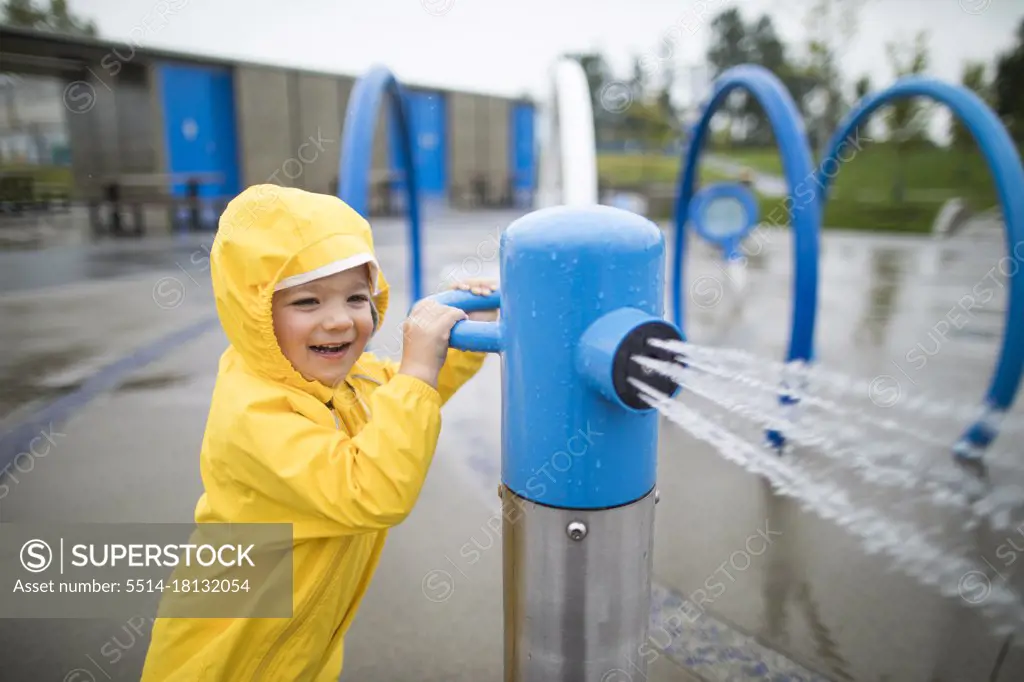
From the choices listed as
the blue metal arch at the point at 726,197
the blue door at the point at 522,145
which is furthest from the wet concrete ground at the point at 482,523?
the blue door at the point at 522,145

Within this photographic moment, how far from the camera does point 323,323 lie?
1226mm

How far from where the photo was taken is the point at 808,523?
281cm

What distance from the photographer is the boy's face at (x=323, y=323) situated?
1219 mm

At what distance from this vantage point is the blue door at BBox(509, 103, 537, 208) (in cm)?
2447

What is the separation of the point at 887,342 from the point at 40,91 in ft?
54.4

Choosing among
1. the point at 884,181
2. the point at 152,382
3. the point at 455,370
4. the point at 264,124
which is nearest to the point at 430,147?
the point at 264,124

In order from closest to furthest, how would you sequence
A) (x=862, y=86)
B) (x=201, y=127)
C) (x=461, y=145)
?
(x=201, y=127) < (x=862, y=86) < (x=461, y=145)

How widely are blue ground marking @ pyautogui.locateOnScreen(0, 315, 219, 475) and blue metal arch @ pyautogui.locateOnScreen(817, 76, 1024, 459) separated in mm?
4505

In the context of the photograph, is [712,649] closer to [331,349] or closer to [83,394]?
[331,349]

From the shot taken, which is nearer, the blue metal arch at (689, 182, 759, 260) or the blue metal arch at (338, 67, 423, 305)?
the blue metal arch at (338, 67, 423, 305)

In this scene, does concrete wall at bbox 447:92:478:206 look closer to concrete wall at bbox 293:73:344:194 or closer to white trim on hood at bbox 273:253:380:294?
concrete wall at bbox 293:73:344:194

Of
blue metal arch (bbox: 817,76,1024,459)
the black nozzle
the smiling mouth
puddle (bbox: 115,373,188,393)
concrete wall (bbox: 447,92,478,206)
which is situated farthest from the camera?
concrete wall (bbox: 447,92,478,206)

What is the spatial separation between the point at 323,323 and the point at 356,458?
281mm

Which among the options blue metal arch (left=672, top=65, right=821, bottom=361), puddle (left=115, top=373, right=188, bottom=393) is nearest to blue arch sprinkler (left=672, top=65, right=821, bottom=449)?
blue metal arch (left=672, top=65, right=821, bottom=361)
